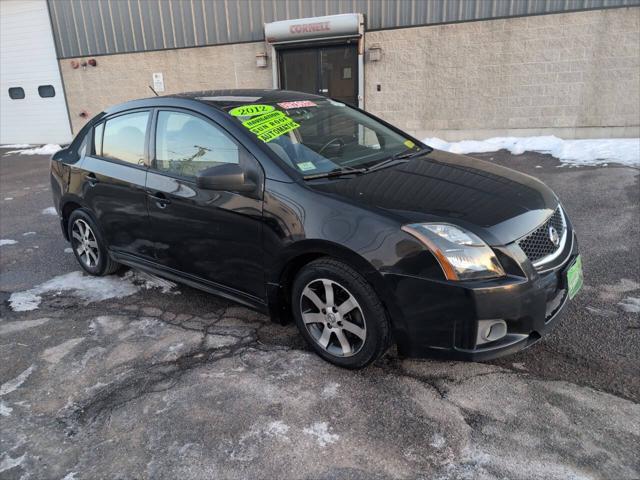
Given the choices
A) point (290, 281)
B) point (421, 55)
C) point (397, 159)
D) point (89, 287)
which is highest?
point (421, 55)

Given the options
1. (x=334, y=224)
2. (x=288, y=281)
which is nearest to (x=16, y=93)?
(x=288, y=281)

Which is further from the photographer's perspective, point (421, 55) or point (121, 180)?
point (421, 55)

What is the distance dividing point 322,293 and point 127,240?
190cm

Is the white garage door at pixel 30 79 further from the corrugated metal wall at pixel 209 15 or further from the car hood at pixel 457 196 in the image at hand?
the car hood at pixel 457 196

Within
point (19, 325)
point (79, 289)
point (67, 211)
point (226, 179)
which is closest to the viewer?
point (226, 179)

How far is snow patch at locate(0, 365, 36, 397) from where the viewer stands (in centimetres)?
283

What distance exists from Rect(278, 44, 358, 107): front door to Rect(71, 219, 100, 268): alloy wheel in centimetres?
751

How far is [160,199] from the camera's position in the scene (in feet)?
11.1

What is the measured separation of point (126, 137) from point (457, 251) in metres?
2.77

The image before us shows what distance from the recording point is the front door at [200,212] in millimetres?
3014

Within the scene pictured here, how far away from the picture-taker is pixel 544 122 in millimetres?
9758

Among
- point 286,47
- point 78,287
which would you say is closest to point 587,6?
point 286,47

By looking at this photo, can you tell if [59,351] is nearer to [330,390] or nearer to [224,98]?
[330,390]

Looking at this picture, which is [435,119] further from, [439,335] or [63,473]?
[63,473]
